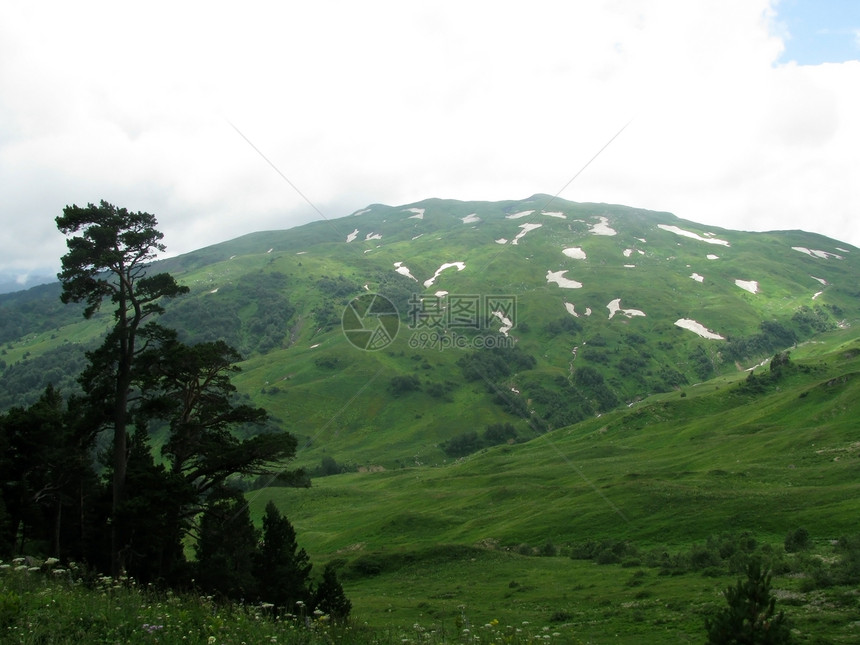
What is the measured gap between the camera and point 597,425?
150m

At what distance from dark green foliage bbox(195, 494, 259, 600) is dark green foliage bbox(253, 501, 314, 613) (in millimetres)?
3633

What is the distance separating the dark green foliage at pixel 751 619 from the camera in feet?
45.6

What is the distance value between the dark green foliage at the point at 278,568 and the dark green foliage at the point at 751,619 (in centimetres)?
2653

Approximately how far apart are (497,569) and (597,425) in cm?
10481

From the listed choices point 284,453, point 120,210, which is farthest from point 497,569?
point 120,210

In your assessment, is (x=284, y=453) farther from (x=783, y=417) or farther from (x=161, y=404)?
(x=783, y=417)

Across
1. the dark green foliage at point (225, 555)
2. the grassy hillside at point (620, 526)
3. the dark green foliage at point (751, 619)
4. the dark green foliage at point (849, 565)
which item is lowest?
the grassy hillside at point (620, 526)

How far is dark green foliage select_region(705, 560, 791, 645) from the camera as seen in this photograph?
13.9 m

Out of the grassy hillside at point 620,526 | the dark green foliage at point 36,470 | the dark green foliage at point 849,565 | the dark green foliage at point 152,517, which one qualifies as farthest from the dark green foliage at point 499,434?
the dark green foliage at point 152,517

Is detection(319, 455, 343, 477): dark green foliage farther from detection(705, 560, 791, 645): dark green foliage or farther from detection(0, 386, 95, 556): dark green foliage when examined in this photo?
detection(705, 560, 791, 645): dark green foliage

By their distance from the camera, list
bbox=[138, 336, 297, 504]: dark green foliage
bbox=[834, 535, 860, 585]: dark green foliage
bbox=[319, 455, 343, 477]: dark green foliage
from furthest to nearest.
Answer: bbox=[319, 455, 343, 477]: dark green foliage → bbox=[834, 535, 860, 585]: dark green foliage → bbox=[138, 336, 297, 504]: dark green foliage

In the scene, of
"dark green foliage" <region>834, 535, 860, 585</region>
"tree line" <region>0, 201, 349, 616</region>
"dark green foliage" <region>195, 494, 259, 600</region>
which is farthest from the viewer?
"dark green foliage" <region>834, 535, 860, 585</region>

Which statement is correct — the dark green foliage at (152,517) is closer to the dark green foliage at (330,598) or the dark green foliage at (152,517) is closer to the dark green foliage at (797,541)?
the dark green foliage at (330,598)

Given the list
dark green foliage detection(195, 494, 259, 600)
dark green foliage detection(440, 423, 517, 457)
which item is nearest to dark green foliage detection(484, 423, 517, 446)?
dark green foliage detection(440, 423, 517, 457)
